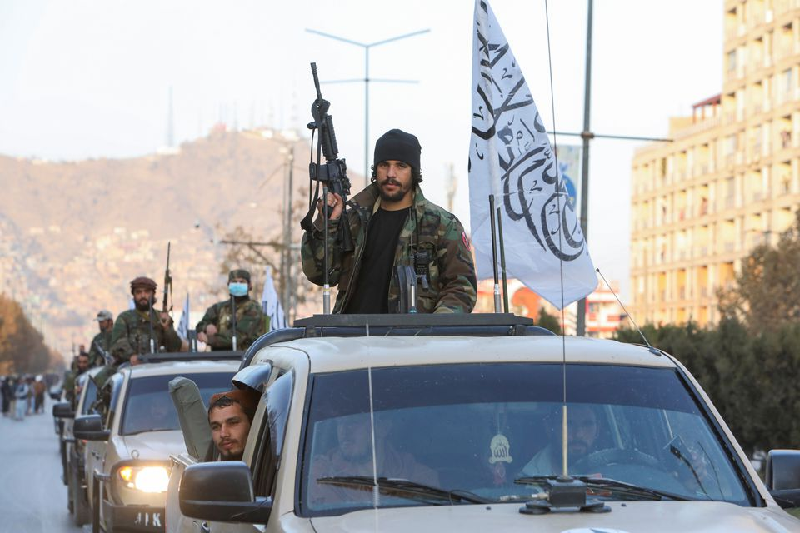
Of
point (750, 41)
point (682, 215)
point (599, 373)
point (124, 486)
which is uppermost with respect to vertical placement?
point (750, 41)

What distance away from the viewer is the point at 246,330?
17281 millimetres

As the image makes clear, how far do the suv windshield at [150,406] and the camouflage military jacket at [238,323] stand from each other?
130 inches

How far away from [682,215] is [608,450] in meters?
130

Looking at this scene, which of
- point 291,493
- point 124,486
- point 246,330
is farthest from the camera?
point 246,330

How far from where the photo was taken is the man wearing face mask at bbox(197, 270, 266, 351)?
17.2m

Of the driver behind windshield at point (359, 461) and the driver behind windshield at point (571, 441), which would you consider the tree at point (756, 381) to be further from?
the driver behind windshield at point (359, 461)

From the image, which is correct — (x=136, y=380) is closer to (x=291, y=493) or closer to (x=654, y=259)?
(x=291, y=493)

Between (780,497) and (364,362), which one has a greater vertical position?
(364,362)

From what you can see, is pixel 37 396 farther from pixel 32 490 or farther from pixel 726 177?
pixel 32 490

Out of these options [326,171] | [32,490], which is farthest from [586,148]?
[326,171]

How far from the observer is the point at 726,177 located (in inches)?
Answer: 4847

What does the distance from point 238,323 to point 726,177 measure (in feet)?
357

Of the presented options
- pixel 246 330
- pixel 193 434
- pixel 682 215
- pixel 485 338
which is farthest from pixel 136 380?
pixel 682 215

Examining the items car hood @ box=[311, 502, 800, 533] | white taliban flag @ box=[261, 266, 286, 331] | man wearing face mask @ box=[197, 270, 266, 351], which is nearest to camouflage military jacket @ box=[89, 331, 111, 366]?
white taliban flag @ box=[261, 266, 286, 331]
